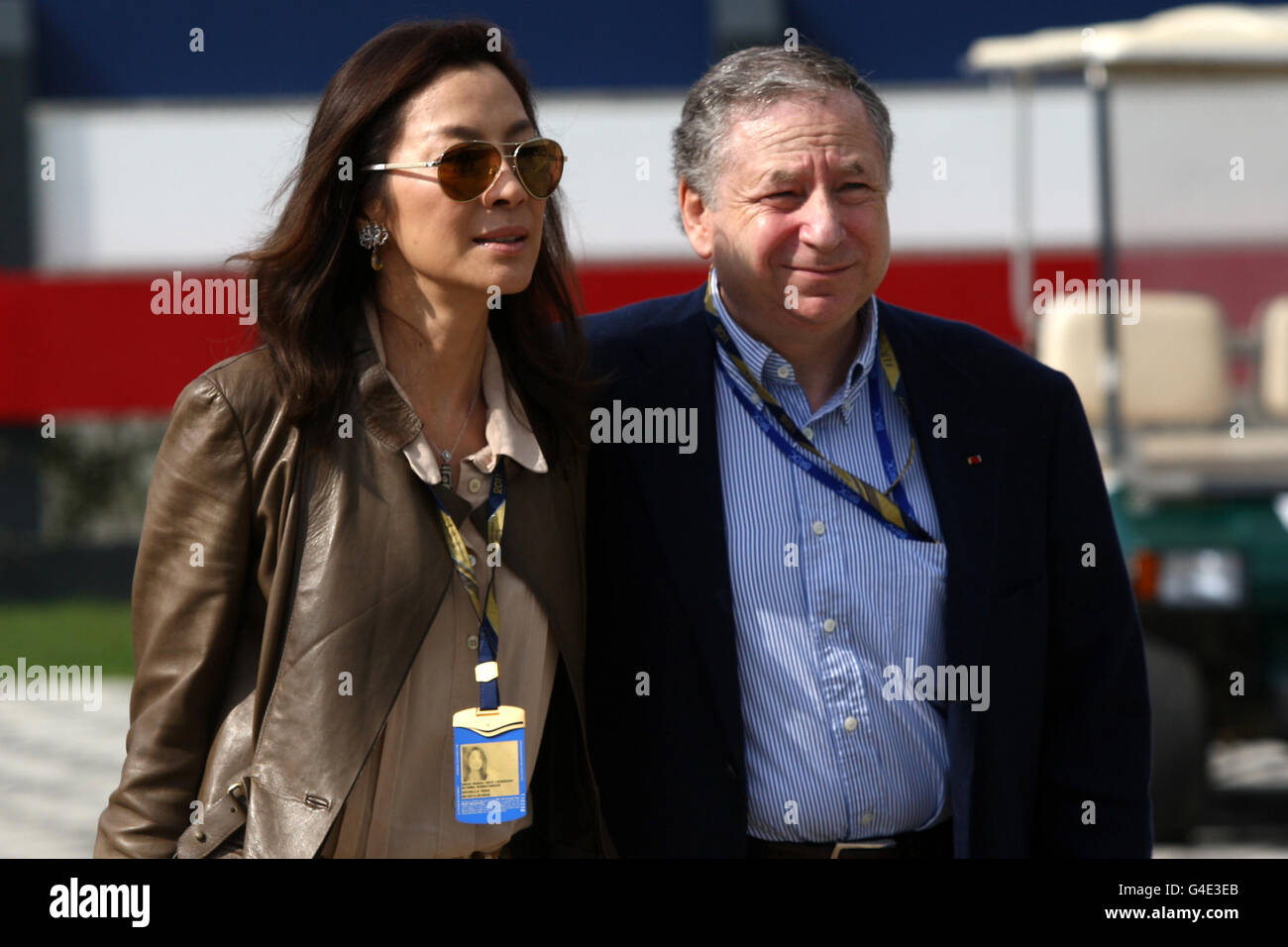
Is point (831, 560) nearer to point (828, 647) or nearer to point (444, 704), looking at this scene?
point (828, 647)

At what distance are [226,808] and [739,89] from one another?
4.53 feet

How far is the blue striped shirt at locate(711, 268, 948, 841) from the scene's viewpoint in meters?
2.47

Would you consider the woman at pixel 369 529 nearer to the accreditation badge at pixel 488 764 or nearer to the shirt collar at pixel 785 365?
the accreditation badge at pixel 488 764

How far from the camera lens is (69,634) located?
33.1ft

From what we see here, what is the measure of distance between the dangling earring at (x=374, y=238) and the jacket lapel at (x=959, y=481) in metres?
0.90

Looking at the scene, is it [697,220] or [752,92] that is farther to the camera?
[697,220]

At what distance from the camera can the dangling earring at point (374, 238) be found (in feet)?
7.63

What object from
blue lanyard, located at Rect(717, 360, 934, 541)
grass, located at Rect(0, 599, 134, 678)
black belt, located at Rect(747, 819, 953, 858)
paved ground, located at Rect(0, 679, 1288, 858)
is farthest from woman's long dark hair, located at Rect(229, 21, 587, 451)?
grass, located at Rect(0, 599, 134, 678)

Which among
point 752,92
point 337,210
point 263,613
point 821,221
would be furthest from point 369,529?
point 752,92

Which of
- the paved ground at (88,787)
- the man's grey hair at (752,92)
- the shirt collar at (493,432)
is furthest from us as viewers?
the paved ground at (88,787)

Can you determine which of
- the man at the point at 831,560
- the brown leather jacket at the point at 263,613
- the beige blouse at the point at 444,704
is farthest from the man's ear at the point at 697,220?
the brown leather jacket at the point at 263,613

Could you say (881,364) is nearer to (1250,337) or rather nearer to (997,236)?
(1250,337)

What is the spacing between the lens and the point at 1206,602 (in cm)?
544

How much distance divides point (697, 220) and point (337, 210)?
690 millimetres
